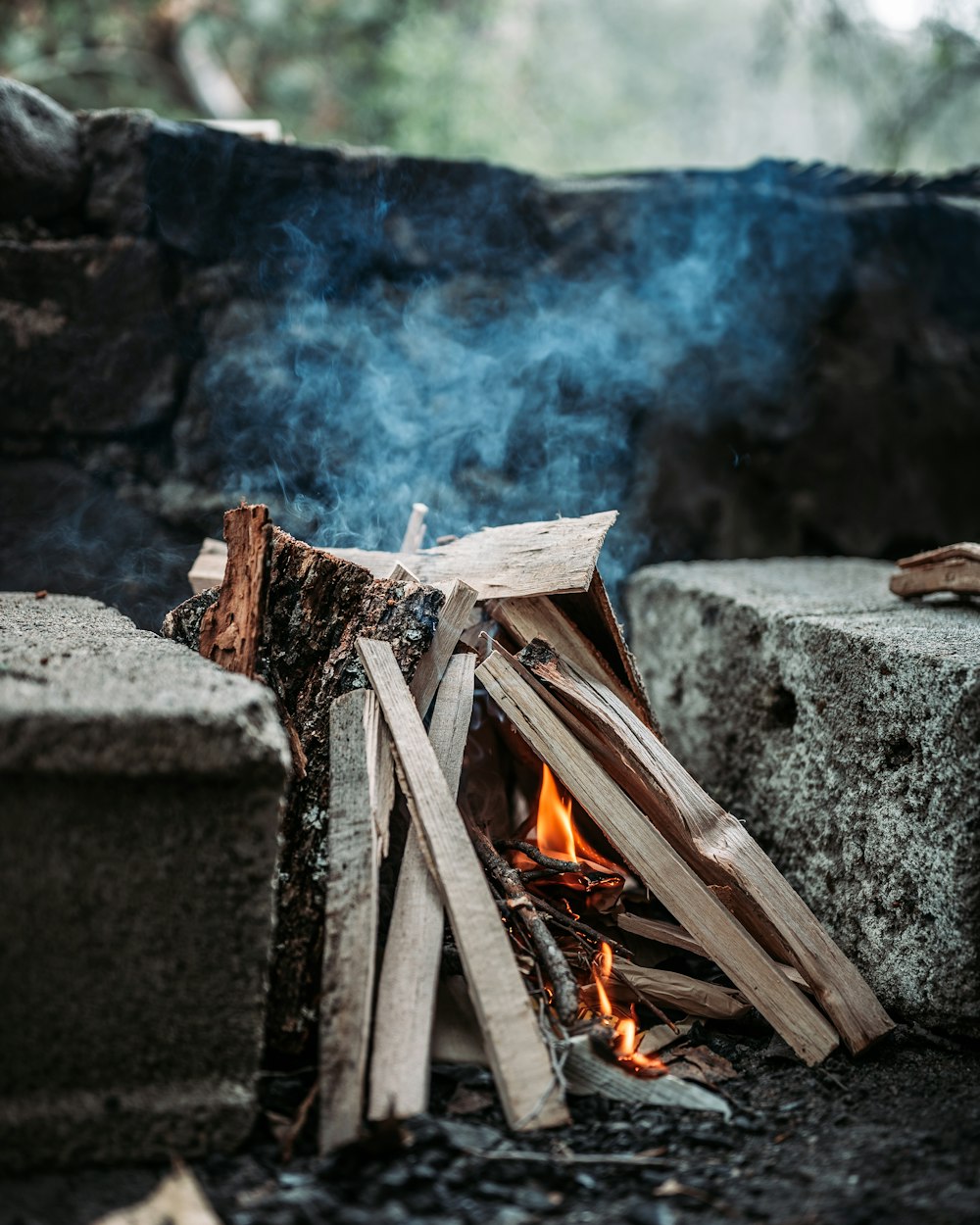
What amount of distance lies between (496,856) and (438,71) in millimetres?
7861

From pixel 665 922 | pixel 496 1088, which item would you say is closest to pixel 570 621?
pixel 665 922

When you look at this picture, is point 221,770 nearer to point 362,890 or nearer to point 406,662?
point 362,890

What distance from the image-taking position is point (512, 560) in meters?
2.62

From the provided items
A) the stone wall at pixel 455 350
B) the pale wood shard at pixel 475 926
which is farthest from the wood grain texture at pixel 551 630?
the stone wall at pixel 455 350

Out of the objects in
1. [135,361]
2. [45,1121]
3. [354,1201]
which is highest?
[135,361]

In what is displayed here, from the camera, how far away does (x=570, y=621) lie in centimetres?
262

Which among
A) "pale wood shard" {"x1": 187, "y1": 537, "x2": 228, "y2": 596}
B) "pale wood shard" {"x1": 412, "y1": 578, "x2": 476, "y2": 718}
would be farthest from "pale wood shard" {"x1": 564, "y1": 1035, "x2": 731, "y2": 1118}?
"pale wood shard" {"x1": 187, "y1": 537, "x2": 228, "y2": 596}

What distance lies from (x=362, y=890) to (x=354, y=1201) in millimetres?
524

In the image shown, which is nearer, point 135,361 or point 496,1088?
point 496,1088

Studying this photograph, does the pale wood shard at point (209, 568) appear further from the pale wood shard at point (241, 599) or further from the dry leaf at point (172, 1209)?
the dry leaf at point (172, 1209)

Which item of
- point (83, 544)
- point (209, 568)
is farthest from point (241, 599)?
point (83, 544)

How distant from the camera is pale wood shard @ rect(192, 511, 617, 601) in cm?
246

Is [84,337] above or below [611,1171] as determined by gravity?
above

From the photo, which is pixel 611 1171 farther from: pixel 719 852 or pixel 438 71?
pixel 438 71
